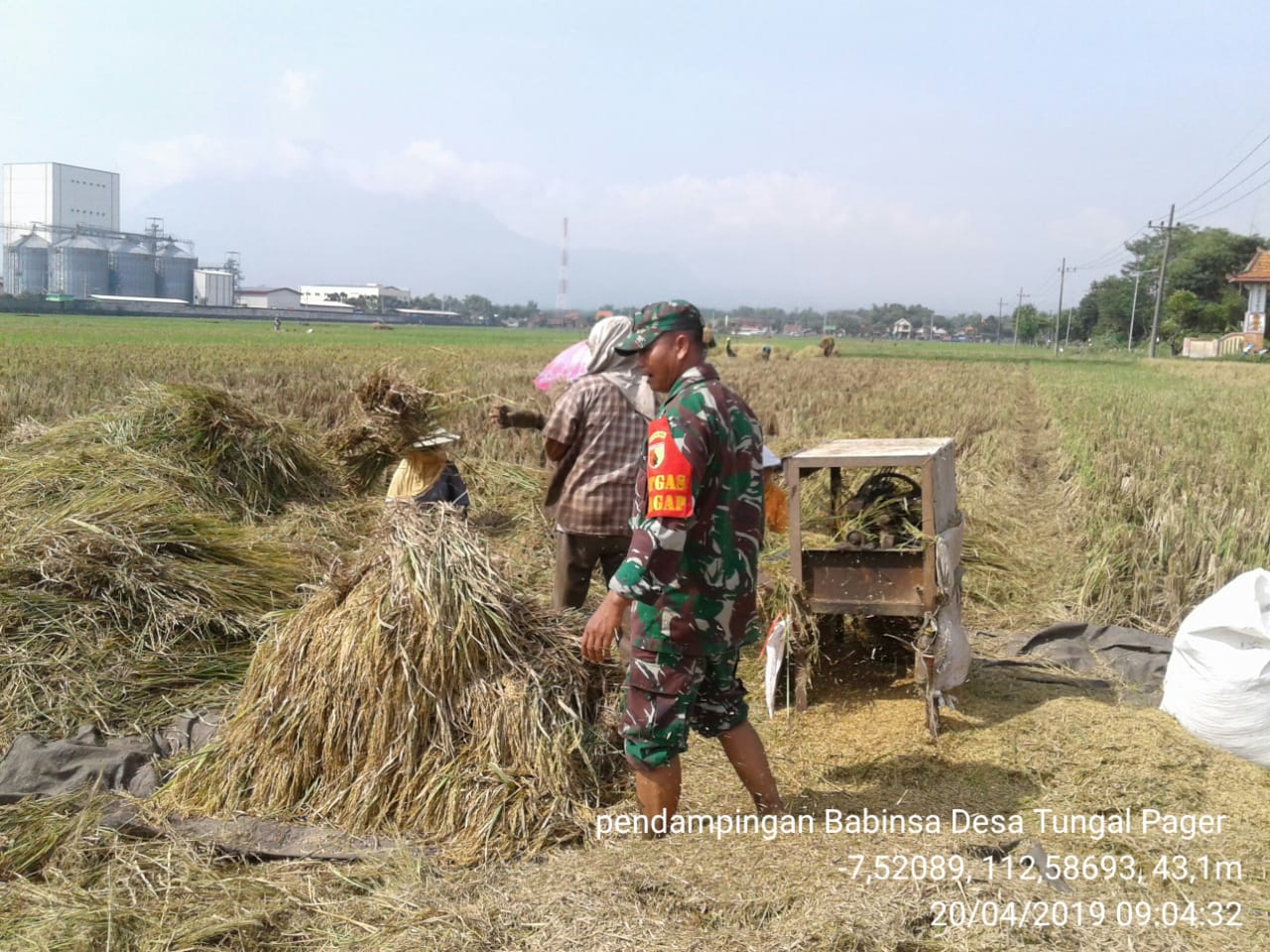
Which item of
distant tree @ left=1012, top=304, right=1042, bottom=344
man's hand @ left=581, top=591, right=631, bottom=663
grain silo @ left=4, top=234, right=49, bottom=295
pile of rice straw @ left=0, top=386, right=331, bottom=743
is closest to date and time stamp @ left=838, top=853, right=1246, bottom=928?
man's hand @ left=581, top=591, right=631, bottom=663

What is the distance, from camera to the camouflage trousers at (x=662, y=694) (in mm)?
3006

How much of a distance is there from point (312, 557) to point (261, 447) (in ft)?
8.04

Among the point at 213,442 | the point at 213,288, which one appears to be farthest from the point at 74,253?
the point at 213,442

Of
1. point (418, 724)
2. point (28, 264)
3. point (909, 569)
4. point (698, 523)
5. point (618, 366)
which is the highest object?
point (28, 264)

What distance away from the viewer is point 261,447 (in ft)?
25.6

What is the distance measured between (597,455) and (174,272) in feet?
428

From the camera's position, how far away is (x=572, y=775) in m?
3.46

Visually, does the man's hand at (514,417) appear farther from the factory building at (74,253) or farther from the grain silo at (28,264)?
the grain silo at (28,264)

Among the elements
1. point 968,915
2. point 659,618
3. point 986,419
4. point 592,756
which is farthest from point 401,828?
point 986,419

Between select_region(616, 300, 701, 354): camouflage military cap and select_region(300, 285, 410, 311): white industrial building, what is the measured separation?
12278cm

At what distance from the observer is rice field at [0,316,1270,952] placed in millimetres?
2715

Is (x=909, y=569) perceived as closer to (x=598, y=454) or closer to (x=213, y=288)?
(x=598, y=454)

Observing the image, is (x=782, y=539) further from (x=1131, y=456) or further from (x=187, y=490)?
(x=1131, y=456)

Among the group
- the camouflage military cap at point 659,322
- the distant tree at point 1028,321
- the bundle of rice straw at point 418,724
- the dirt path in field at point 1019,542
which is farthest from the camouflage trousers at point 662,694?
the distant tree at point 1028,321
